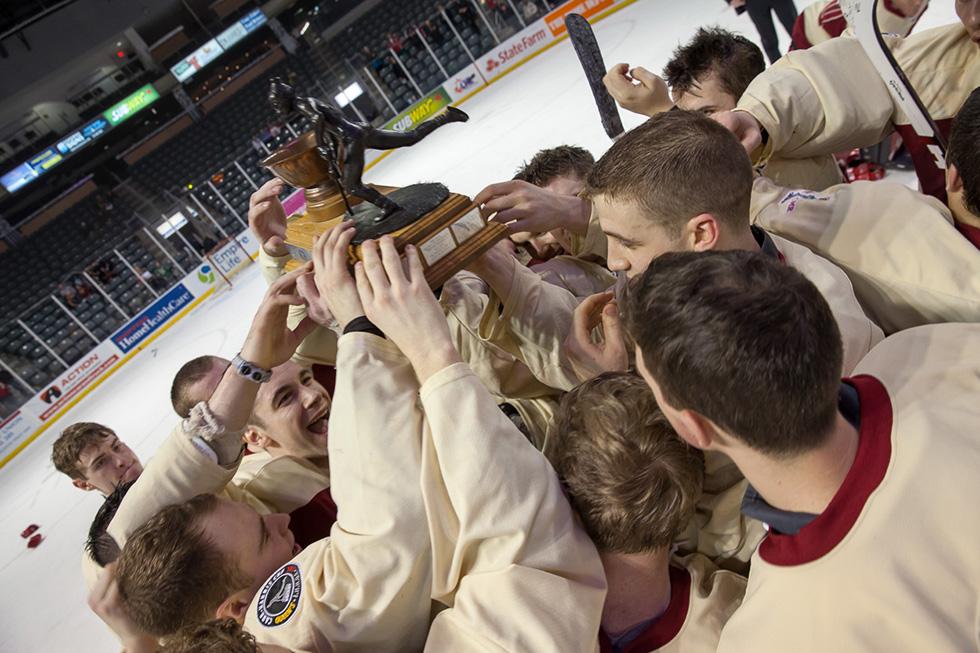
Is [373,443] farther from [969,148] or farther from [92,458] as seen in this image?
[92,458]

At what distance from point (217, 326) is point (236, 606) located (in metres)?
6.21

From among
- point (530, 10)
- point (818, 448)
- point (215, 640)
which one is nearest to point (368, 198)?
point (215, 640)

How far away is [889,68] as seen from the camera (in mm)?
1587

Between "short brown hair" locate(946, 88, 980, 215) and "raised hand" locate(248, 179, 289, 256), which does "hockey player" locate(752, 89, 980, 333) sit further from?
"raised hand" locate(248, 179, 289, 256)

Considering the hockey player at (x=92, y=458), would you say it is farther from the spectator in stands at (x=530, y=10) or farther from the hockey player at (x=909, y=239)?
the spectator in stands at (x=530, y=10)

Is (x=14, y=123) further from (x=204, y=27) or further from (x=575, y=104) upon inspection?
(x=575, y=104)

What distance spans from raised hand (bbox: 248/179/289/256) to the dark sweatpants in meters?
4.22

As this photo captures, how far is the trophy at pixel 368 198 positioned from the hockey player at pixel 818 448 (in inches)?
21.4

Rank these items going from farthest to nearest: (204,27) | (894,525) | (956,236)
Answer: (204,27)
(956,236)
(894,525)

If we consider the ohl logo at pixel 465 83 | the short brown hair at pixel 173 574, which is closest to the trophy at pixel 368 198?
the short brown hair at pixel 173 574

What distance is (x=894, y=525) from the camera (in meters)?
0.69

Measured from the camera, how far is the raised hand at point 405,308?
1.03 meters

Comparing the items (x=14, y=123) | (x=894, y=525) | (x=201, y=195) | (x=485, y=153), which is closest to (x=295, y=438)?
(x=894, y=525)

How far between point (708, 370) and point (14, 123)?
54.1 ft
